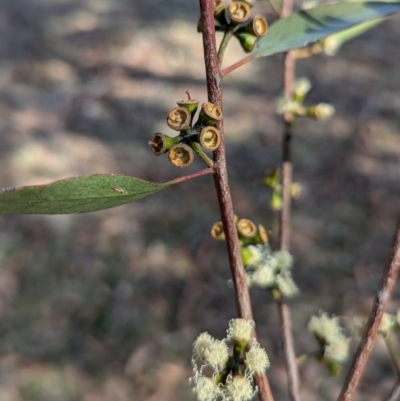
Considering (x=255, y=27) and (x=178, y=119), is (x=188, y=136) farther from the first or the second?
(x=255, y=27)

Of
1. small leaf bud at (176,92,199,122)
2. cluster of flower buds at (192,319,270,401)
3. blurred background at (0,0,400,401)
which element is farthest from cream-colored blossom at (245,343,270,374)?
blurred background at (0,0,400,401)

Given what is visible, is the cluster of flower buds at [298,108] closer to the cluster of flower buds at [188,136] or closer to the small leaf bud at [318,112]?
the small leaf bud at [318,112]

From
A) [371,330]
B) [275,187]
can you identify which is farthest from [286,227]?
[371,330]

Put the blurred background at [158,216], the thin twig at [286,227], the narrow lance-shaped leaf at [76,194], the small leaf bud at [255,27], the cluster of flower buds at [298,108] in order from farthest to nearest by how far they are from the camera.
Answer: the blurred background at [158,216] < the cluster of flower buds at [298,108] < the thin twig at [286,227] < the small leaf bud at [255,27] < the narrow lance-shaped leaf at [76,194]

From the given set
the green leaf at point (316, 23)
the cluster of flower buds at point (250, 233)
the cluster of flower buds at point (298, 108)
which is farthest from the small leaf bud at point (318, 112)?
the cluster of flower buds at point (250, 233)

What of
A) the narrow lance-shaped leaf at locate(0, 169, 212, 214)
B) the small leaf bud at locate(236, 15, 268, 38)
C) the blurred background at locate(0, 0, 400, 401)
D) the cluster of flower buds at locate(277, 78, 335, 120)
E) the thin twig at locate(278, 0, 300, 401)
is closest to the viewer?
the narrow lance-shaped leaf at locate(0, 169, 212, 214)

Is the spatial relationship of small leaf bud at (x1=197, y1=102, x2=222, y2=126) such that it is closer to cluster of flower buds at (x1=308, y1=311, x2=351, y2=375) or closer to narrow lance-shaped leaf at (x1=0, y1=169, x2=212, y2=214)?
narrow lance-shaped leaf at (x1=0, y1=169, x2=212, y2=214)

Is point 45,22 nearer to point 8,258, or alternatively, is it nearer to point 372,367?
point 8,258
